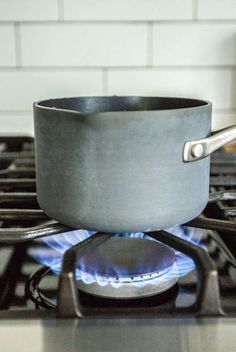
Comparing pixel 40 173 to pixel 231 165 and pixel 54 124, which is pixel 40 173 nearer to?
pixel 54 124

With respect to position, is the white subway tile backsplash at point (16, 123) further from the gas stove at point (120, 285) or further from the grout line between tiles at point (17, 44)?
the gas stove at point (120, 285)

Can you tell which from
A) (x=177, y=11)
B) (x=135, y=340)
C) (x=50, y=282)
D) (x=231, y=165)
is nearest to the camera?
(x=135, y=340)

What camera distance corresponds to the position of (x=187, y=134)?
1.23 ft

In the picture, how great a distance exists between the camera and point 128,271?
Result: 0.39 metres

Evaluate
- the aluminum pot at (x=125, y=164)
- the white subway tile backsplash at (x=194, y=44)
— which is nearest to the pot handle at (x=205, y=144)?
the aluminum pot at (x=125, y=164)

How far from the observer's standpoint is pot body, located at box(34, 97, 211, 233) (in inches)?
14.1

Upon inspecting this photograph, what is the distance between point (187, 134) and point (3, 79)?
1.84ft

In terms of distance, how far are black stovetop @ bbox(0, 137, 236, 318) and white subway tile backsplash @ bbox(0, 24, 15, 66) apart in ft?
1.08

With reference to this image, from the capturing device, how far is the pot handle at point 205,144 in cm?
38

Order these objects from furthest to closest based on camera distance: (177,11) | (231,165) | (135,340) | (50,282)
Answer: (177,11) → (231,165) → (50,282) → (135,340)

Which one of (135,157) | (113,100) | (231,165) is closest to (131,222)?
(135,157)

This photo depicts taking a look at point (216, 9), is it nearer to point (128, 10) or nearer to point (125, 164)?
point (128, 10)

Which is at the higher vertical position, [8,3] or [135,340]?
[8,3]

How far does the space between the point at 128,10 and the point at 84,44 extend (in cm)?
9
